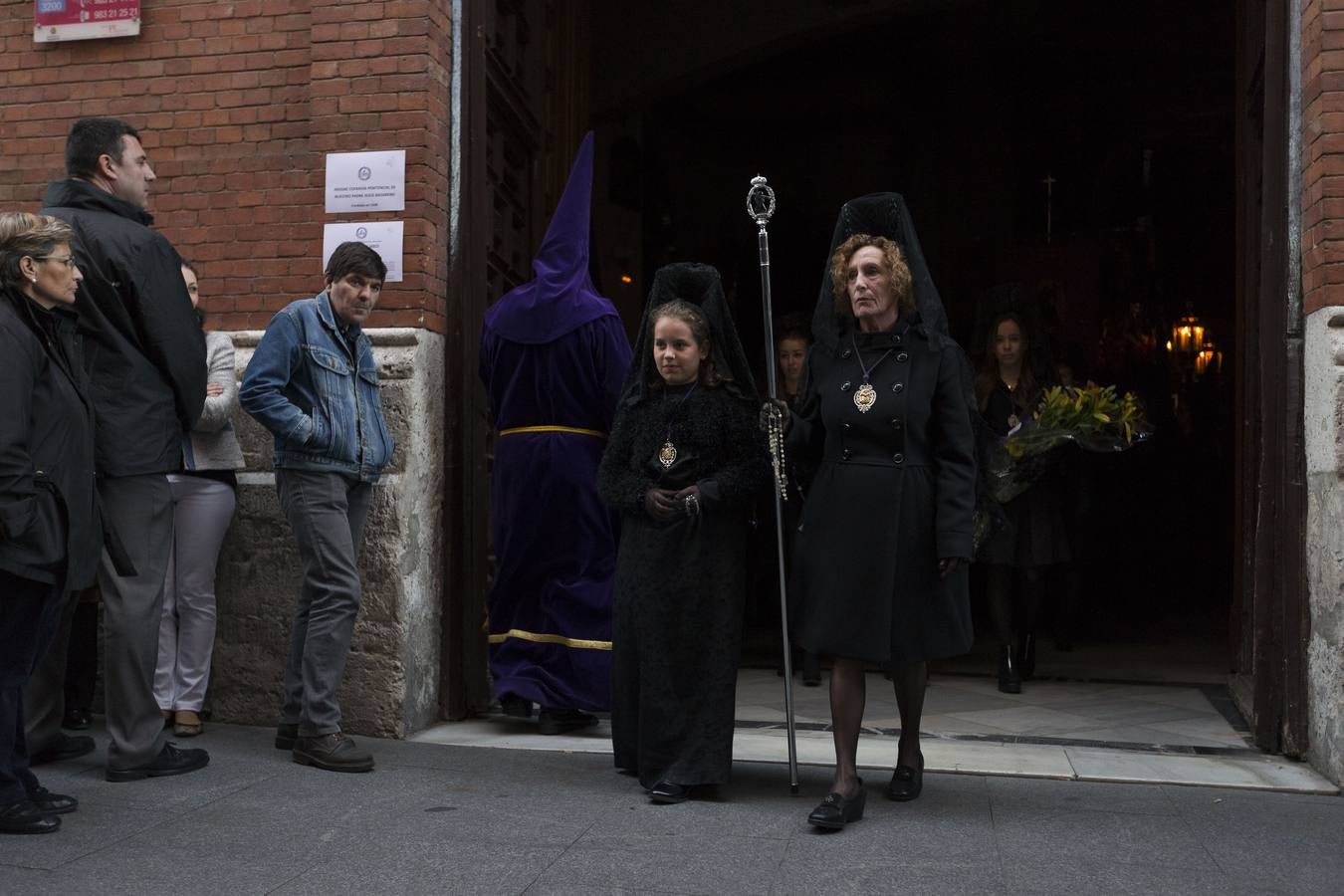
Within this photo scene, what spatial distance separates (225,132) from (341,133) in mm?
644

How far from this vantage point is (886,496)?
4461mm

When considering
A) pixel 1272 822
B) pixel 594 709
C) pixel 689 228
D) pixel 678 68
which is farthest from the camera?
pixel 689 228

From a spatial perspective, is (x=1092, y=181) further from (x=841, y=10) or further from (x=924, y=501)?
(x=924, y=501)

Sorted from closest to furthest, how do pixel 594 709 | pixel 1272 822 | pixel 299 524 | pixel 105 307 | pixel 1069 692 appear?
pixel 1272 822 < pixel 105 307 < pixel 299 524 < pixel 594 709 < pixel 1069 692


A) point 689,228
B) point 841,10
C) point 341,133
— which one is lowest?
point 341,133

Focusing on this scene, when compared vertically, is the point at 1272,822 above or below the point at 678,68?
below

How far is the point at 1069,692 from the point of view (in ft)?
22.6

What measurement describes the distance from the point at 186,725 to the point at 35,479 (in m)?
1.81

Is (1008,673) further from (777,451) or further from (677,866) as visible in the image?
(677,866)

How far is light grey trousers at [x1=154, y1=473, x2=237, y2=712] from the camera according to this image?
5.63 m

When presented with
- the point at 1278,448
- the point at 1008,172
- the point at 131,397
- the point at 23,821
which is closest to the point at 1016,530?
the point at 1278,448

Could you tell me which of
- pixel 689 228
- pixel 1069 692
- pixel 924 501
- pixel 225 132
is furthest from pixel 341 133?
pixel 689 228

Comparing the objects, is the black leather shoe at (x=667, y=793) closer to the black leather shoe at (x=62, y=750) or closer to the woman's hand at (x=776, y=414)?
the woman's hand at (x=776, y=414)

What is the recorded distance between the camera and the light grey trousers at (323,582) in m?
5.07
